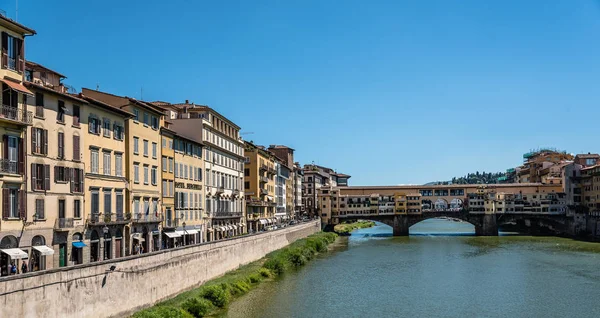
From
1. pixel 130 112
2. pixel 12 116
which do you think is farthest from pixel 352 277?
pixel 12 116

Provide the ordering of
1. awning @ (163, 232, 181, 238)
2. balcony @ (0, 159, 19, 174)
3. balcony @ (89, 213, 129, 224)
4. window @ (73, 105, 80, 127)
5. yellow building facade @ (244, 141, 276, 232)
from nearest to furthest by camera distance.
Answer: balcony @ (0, 159, 19, 174) → window @ (73, 105, 80, 127) → balcony @ (89, 213, 129, 224) → awning @ (163, 232, 181, 238) → yellow building facade @ (244, 141, 276, 232)

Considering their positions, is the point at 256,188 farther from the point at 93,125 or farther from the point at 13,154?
the point at 13,154

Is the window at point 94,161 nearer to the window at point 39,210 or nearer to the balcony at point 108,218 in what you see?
the balcony at point 108,218

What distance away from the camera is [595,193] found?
310ft

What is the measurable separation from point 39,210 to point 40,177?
1.45 meters

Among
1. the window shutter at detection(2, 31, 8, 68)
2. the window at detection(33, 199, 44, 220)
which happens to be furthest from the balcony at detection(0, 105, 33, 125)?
the window at detection(33, 199, 44, 220)

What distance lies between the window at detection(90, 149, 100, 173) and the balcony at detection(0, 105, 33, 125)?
6366mm

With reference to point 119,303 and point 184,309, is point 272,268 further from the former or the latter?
point 119,303

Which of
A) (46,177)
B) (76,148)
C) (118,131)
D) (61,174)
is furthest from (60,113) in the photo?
(118,131)

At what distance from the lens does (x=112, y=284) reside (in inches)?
998

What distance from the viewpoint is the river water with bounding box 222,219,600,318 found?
3453 cm

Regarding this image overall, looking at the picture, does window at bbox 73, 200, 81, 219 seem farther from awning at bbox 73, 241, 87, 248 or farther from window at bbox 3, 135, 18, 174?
window at bbox 3, 135, 18, 174

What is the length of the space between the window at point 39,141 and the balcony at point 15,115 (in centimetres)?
74

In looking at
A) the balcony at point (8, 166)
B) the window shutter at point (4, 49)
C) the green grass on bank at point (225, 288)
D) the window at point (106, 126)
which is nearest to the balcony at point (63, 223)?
the balcony at point (8, 166)
